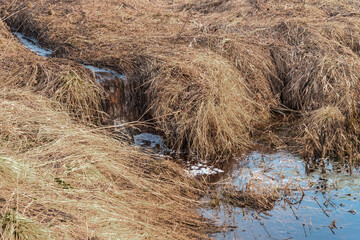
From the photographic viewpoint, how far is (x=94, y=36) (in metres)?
6.68

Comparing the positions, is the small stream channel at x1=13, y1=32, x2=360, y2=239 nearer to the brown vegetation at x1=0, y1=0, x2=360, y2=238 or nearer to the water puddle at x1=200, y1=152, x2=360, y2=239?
the water puddle at x1=200, y1=152, x2=360, y2=239

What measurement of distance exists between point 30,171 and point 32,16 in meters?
4.70

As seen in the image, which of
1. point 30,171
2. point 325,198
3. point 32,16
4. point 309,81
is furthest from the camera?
point 32,16

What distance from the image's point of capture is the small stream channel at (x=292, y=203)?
367cm

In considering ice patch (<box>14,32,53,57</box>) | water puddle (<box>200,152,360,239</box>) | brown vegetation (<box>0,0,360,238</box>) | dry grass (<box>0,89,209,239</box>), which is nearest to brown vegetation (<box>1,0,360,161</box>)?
brown vegetation (<box>0,0,360,238</box>)

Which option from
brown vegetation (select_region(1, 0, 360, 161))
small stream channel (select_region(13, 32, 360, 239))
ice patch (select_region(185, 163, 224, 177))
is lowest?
ice patch (select_region(185, 163, 224, 177))

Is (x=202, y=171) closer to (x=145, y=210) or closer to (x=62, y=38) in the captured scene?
(x=145, y=210)

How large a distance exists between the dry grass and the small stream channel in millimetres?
285

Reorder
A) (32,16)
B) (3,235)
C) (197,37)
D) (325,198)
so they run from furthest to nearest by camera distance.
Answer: (32,16) < (197,37) < (325,198) < (3,235)

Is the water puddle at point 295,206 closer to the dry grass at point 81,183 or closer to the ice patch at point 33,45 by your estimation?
the dry grass at point 81,183

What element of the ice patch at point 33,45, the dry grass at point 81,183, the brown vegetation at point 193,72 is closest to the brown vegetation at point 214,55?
the brown vegetation at point 193,72

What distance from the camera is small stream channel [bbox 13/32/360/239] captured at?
3.67m

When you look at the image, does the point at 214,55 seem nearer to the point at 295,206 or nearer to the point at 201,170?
the point at 201,170

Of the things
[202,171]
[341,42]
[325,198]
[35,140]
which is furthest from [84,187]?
[341,42]
